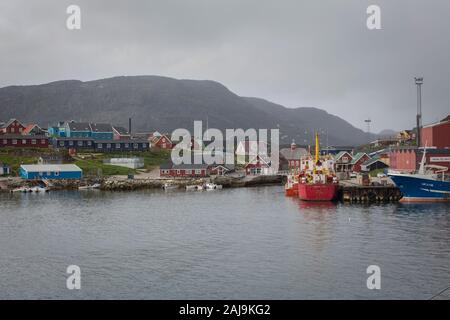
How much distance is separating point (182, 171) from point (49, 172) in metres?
22.4

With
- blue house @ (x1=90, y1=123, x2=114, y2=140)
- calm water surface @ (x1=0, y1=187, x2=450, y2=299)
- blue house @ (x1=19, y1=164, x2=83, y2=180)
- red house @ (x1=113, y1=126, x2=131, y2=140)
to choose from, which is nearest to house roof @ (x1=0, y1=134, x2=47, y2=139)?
blue house @ (x1=90, y1=123, x2=114, y2=140)

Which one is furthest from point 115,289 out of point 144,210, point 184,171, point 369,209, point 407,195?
point 184,171

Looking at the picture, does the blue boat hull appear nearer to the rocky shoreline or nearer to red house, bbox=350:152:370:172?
the rocky shoreline

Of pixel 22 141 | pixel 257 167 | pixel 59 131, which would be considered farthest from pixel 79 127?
pixel 257 167

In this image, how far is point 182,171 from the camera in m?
97.4

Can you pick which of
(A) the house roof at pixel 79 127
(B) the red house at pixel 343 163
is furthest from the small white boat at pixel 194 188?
(A) the house roof at pixel 79 127

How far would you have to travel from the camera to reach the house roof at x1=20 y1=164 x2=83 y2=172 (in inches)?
3433

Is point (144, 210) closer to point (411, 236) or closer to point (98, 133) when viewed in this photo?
point (411, 236)

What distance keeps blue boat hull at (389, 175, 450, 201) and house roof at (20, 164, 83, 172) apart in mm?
51280
